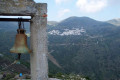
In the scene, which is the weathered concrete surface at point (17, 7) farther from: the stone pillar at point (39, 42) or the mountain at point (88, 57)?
the mountain at point (88, 57)

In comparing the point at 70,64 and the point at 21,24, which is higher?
the point at 21,24

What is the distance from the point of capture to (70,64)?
41469 millimetres

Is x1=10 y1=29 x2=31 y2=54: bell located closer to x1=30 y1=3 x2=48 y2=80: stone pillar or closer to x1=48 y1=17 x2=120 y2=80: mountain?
x1=30 y1=3 x2=48 y2=80: stone pillar

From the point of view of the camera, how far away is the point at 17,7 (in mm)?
2824

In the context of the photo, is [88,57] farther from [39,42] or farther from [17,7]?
[17,7]

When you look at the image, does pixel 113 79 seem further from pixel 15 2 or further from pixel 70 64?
pixel 15 2

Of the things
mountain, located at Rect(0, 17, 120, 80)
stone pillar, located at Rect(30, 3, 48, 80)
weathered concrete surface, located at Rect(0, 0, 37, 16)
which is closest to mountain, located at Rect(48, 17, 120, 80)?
mountain, located at Rect(0, 17, 120, 80)

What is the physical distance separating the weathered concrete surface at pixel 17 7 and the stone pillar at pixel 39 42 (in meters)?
0.13

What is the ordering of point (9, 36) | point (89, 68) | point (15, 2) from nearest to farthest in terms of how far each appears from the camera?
point (15, 2) → point (89, 68) → point (9, 36)

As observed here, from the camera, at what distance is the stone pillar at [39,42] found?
117 inches

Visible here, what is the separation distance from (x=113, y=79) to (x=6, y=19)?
34629mm

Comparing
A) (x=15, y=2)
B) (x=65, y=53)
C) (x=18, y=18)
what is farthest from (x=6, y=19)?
(x=65, y=53)

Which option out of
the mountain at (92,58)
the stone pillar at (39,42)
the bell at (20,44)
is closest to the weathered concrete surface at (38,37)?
the stone pillar at (39,42)

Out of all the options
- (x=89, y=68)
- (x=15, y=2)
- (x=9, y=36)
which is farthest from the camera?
(x=9, y=36)
